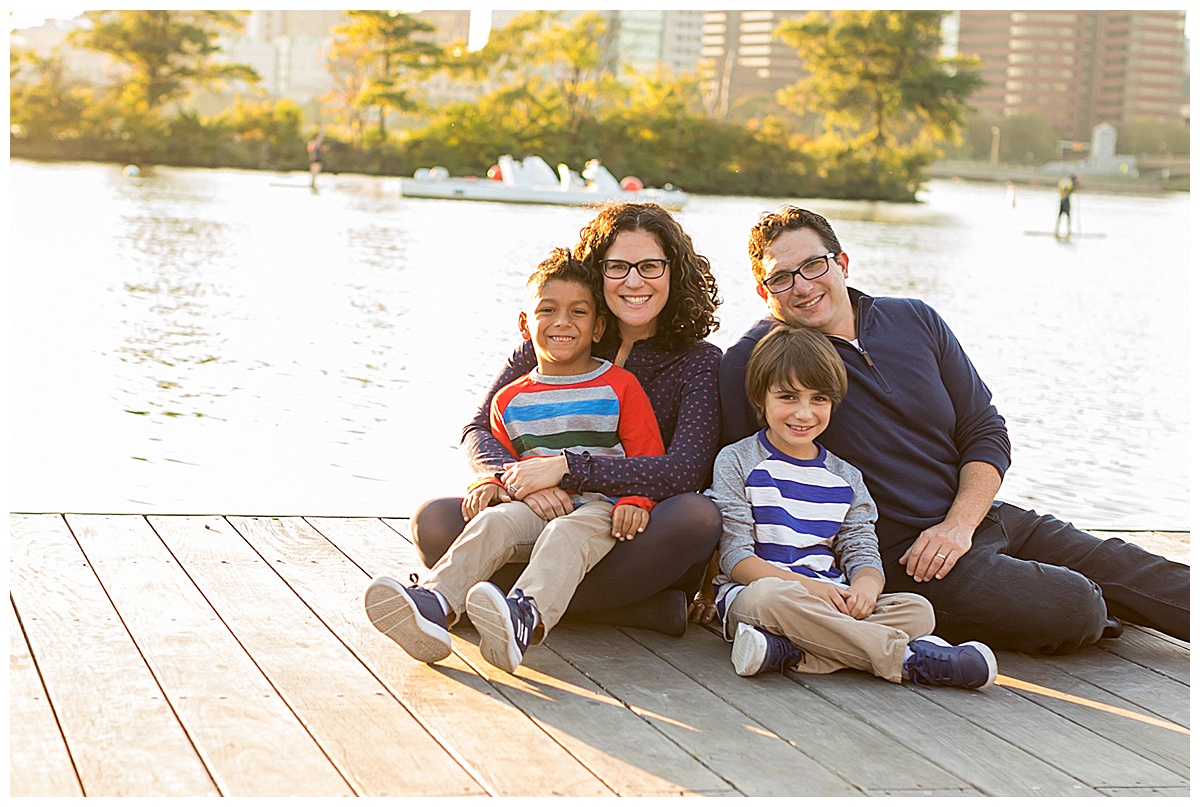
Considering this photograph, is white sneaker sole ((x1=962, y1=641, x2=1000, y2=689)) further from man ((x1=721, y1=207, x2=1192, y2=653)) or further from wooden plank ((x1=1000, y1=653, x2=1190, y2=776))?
man ((x1=721, y1=207, x2=1192, y2=653))

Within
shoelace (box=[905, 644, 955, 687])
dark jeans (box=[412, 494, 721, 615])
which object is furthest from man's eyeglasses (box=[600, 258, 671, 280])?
shoelace (box=[905, 644, 955, 687])

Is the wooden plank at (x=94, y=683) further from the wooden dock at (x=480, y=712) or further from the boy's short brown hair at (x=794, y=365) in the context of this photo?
the boy's short brown hair at (x=794, y=365)

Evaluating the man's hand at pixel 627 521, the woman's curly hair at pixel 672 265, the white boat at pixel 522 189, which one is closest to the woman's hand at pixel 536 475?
the man's hand at pixel 627 521

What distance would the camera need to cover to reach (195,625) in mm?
2607

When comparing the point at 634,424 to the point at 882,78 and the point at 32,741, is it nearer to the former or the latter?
the point at 32,741

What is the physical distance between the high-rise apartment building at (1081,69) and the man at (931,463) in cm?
8427

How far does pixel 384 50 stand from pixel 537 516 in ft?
130

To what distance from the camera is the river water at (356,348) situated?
5.26 meters

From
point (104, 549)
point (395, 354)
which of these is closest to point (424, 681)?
point (104, 549)

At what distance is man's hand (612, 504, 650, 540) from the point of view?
259cm

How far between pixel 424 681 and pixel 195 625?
0.51m

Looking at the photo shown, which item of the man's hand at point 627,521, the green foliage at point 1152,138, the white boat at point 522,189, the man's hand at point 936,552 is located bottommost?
the man's hand at point 936,552

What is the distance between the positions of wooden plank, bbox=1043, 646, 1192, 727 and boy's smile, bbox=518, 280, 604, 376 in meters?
1.07

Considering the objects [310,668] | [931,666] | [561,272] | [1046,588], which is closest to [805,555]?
[931,666]
